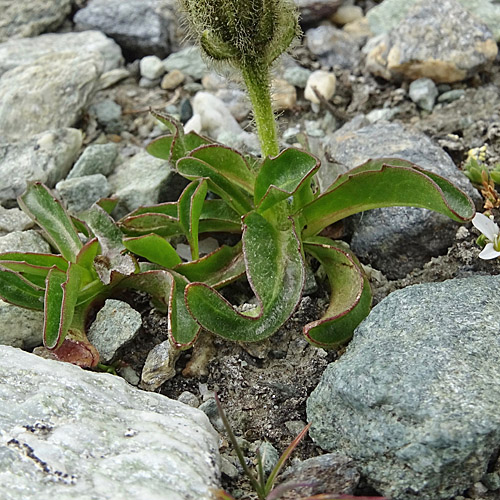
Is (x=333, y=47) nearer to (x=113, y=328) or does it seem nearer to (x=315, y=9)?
(x=315, y=9)

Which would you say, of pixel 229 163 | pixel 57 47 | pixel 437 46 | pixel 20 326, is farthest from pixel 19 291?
pixel 437 46

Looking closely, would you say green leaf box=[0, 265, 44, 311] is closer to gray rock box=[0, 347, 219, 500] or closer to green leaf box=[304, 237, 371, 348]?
gray rock box=[0, 347, 219, 500]

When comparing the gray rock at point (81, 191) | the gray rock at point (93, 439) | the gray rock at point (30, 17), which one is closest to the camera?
the gray rock at point (93, 439)

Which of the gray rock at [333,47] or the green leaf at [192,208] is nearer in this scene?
the green leaf at [192,208]

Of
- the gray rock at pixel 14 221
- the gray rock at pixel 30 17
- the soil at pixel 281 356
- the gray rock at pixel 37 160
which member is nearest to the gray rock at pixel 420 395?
the soil at pixel 281 356

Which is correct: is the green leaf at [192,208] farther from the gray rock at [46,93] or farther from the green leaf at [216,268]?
the gray rock at [46,93]

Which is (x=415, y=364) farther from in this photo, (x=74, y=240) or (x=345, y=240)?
(x=74, y=240)

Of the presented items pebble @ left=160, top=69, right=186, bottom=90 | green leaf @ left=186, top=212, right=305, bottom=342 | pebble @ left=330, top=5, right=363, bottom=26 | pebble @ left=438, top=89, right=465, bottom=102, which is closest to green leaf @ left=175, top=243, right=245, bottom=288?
green leaf @ left=186, top=212, right=305, bottom=342
